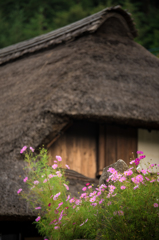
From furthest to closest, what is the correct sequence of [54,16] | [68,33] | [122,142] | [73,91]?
[54,16] → [68,33] → [122,142] → [73,91]

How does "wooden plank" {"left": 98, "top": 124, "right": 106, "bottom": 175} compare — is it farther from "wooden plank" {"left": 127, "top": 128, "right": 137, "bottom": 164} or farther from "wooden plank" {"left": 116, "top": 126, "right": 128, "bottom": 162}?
"wooden plank" {"left": 127, "top": 128, "right": 137, "bottom": 164}

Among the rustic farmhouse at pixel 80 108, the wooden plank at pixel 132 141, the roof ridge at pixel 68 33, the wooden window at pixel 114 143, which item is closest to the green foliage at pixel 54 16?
the roof ridge at pixel 68 33

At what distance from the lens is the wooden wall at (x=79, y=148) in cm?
623

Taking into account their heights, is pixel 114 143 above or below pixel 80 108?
below

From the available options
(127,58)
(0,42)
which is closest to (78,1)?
(0,42)

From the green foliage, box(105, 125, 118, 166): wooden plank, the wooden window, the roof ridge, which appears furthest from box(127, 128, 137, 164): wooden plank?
the green foliage

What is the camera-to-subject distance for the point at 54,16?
21.5 meters

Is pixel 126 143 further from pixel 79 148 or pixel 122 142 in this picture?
pixel 79 148

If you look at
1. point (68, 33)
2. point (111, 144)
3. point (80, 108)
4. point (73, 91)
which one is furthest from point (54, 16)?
point (80, 108)

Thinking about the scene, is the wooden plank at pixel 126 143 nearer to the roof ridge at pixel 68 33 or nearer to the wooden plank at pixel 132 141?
the wooden plank at pixel 132 141

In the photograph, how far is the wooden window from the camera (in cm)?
643

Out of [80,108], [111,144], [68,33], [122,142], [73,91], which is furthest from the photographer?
[68,33]

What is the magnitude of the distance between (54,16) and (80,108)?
17.2 m

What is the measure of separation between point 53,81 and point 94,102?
3.93 feet
